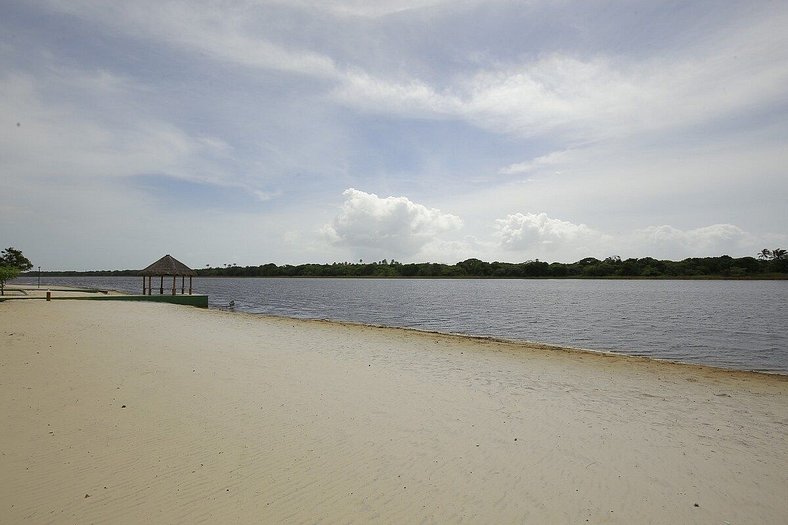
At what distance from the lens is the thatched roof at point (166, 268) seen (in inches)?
1461

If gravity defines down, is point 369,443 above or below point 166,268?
below

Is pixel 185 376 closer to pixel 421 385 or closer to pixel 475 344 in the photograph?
pixel 421 385

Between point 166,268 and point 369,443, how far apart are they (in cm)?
3708

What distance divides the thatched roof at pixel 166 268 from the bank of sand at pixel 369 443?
26.8 metres

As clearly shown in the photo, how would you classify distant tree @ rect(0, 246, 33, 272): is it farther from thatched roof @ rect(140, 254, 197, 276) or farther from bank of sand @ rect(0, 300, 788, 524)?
bank of sand @ rect(0, 300, 788, 524)

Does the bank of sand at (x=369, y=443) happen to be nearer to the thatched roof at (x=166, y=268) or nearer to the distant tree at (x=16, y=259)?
the thatched roof at (x=166, y=268)

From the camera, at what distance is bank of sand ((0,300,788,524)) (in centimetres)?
443

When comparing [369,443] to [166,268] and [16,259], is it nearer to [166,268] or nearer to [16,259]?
[166,268]

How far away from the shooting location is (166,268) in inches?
1483

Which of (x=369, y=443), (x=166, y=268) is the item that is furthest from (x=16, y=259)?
(x=369, y=443)

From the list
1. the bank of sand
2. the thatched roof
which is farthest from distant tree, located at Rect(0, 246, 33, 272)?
the bank of sand

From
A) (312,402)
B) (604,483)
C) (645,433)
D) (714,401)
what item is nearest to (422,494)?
(604,483)

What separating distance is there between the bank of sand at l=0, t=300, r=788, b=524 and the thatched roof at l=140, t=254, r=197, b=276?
26.8m

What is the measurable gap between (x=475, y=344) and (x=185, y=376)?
11515mm
